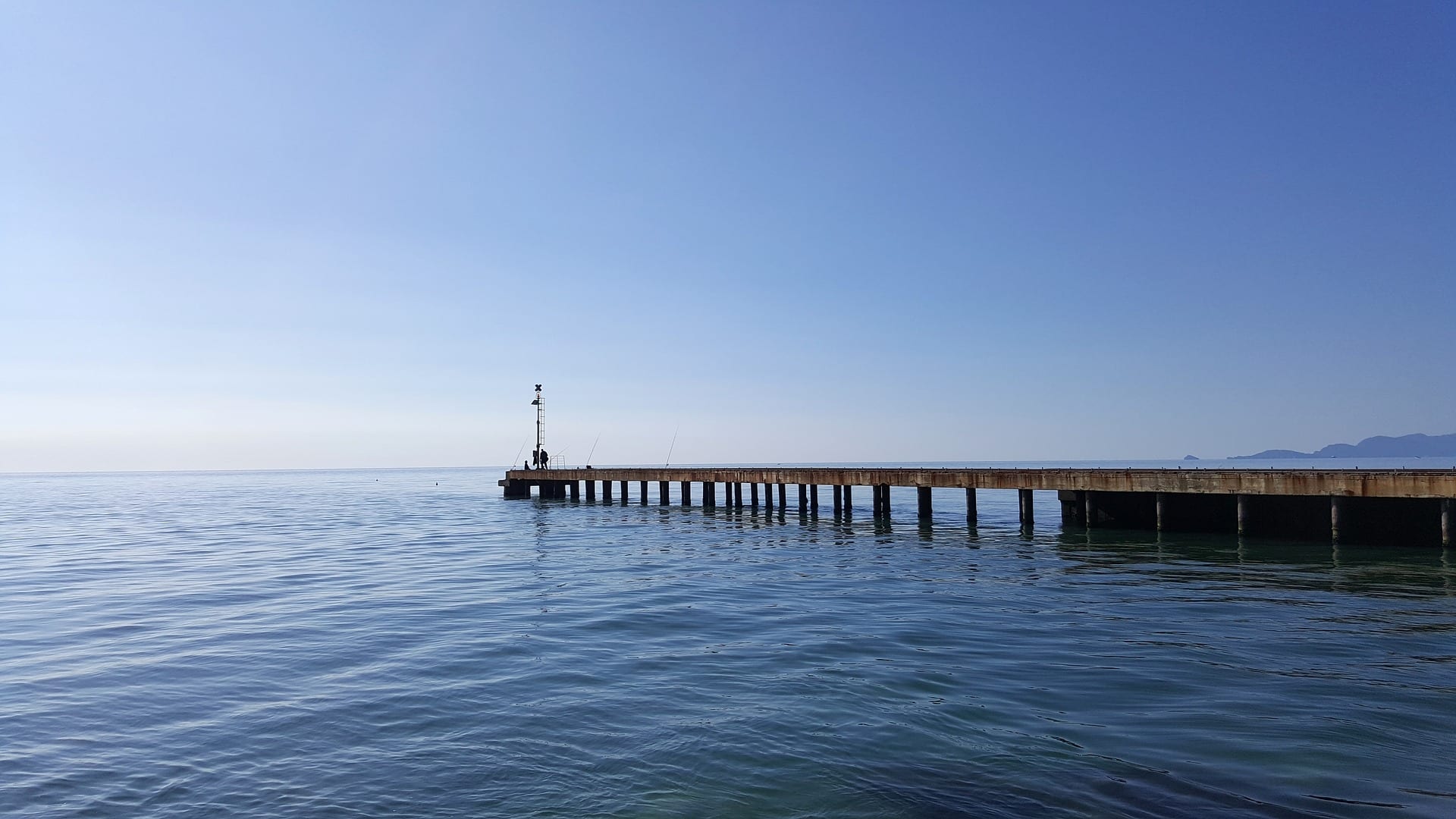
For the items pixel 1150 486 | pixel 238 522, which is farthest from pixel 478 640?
pixel 238 522

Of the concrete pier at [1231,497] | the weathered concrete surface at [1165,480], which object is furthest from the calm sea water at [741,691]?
the concrete pier at [1231,497]

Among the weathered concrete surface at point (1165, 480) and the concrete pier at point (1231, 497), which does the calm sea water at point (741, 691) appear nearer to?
the weathered concrete surface at point (1165, 480)

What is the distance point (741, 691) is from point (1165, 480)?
89.7 feet

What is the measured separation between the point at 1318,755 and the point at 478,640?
1241 centimetres

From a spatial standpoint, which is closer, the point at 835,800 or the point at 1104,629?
the point at 835,800

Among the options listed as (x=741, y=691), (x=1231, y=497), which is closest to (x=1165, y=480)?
(x=1231, y=497)

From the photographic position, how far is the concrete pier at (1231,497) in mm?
26969

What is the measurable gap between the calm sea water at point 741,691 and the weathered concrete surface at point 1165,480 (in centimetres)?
350

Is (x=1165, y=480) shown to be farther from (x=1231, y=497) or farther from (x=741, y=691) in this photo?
(x=741, y=691)

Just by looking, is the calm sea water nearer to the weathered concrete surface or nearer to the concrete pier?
the weathered concrete surface

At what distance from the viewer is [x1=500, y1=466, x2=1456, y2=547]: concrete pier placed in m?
27.0

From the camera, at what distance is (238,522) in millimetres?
50125

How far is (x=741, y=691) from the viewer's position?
10.9m

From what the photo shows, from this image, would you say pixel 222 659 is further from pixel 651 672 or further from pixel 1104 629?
pixel 1104 629
